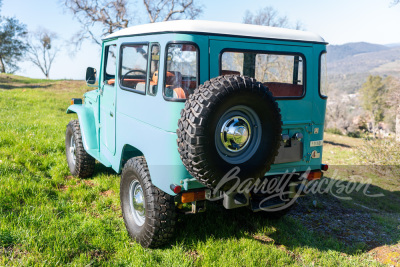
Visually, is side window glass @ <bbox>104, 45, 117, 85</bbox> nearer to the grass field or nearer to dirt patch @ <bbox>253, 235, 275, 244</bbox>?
the grass field

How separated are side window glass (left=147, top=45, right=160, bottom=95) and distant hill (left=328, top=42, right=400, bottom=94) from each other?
3866 inches

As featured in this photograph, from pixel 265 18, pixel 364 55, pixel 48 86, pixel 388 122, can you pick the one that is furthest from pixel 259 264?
pixel 364 55

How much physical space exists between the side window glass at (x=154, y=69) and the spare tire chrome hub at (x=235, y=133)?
0.87 meters

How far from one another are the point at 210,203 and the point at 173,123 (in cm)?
213

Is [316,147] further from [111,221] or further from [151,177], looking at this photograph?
[111,221]

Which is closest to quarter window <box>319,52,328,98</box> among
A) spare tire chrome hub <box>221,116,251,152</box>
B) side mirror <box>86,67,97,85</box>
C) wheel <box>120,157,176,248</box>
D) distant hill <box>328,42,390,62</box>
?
spare tire chrome hub <box>221,116,251,152</box>

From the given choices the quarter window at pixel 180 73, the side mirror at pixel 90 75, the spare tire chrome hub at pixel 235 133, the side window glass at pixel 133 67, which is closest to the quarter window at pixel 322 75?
the spare tire chrome hub at pixel 235 133

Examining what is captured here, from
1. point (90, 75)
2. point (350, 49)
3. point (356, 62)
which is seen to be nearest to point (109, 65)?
point (90, 75)

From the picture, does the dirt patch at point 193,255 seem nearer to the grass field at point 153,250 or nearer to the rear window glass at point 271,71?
the grass field at point 153,250

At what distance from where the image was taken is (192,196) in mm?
3273

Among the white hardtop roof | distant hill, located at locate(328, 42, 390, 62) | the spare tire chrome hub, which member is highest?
distant hill, located at locate(328, 42, 390, 62)

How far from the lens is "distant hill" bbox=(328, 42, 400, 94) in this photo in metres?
107

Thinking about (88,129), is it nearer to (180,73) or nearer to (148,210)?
(148,210)

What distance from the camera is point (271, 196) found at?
13.2ft
